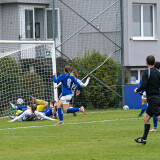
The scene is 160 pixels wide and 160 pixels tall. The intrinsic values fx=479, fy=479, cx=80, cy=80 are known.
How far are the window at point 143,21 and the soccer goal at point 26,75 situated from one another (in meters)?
7.75

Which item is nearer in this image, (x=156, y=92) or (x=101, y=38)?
(x=156, y=92)

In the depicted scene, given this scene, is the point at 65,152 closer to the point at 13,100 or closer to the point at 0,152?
the point at 0,152

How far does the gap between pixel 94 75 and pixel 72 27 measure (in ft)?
9.74

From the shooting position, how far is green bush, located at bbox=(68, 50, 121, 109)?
21.7 meters

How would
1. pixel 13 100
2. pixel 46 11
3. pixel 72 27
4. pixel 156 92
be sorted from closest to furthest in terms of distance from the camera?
pixel 156 92
pixel 13 100
pixel 72 27
pixel 46 11

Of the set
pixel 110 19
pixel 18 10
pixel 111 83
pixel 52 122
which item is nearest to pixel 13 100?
pixel 52 122

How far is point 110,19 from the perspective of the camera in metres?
22.6

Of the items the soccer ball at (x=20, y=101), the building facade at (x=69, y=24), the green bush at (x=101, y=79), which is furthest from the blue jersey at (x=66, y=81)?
the building facade at (x=69, y=24)

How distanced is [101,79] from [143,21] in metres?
6.21

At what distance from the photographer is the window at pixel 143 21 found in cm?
2627

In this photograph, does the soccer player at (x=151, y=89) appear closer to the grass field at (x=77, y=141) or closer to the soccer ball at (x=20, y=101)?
the grass field at (x=77, y=141)

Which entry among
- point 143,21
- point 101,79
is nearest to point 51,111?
point 101,79

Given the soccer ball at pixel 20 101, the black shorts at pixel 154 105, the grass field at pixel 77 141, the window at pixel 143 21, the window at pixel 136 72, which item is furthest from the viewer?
the window at pixel 136 72

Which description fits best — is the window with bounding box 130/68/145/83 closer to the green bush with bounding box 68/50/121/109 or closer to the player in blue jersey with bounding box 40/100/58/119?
the green bush with bounding box 68/50/121/109
